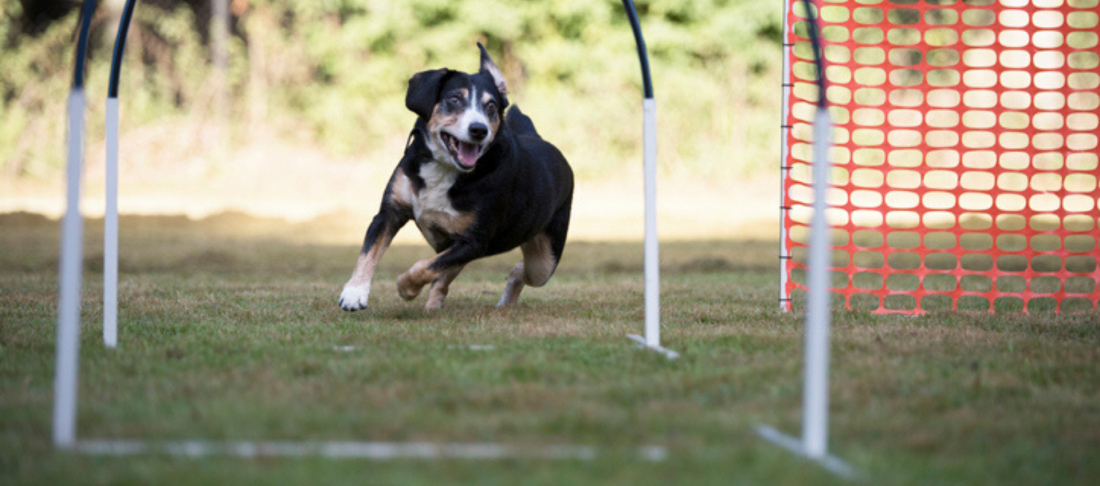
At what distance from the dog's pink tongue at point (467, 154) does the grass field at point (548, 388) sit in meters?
0.90

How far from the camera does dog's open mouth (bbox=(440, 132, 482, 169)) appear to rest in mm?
5703

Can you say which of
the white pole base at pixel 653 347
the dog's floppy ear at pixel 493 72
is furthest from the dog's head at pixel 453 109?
the white pole base at pixel 653 347

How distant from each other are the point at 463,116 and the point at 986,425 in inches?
127

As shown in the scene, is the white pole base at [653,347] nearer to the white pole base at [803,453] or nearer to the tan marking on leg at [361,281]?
the white pole base at [803,453]

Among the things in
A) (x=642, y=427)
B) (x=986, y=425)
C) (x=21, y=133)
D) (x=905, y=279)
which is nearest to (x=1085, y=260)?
(x=905, y=279)

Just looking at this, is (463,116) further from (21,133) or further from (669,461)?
(21,133)

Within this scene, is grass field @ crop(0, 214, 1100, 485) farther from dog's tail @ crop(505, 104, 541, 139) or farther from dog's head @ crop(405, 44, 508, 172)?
dog's tail @ crop(505, 104, 541, 139)

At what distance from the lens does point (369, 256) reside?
18.8 feet

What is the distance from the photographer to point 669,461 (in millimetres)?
2822

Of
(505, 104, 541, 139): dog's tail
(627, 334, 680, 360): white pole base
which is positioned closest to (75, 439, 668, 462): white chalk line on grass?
(627, 334, 680, 360): white pole base

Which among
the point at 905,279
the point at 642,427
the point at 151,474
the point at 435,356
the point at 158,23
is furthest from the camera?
the point at 158,23

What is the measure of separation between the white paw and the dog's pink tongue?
869 millimetres

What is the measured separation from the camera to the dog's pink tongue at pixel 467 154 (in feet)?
18.7

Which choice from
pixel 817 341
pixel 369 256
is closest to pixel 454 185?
pixel 369 256
